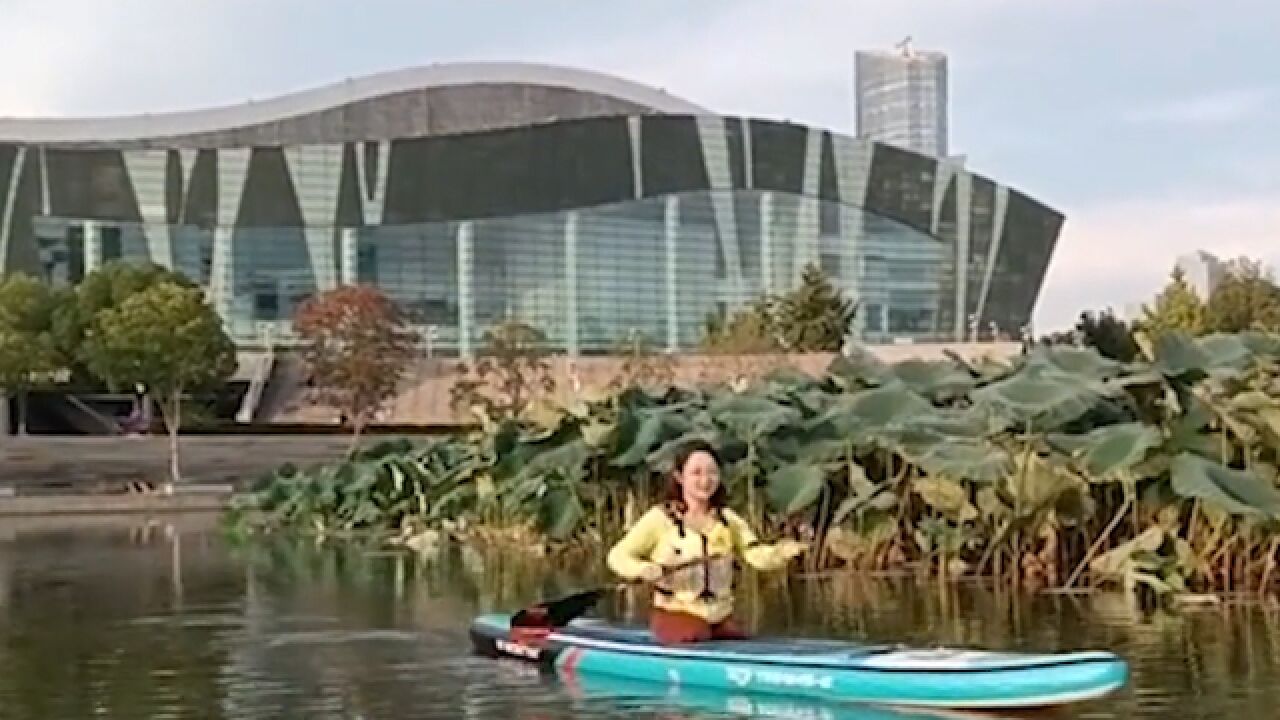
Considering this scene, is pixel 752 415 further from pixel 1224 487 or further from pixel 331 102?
pixel 331 102

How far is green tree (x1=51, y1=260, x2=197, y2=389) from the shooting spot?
6272 cm

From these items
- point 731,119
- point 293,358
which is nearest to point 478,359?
point 293,358

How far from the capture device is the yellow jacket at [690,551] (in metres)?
10.9

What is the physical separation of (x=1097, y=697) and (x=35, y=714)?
5.77 meters

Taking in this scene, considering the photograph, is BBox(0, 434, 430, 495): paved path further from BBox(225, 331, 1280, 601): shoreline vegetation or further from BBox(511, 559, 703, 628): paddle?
BBox(511, 559, 703, 628): paddle

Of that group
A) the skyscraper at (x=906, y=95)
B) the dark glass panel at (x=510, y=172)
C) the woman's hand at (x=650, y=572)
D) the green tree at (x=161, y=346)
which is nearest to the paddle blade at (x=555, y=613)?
the woman's hand at (x=650, y=572)

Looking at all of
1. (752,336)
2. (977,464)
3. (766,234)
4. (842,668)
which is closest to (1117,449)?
(977,464)

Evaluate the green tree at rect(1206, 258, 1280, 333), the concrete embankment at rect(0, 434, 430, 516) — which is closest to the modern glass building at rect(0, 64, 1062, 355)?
the concrete embankment at rect(0, 434, 430, 516)

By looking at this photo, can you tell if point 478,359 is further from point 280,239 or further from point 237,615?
point 237,615

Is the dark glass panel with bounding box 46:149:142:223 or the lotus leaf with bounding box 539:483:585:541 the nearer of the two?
the lotus leaf with bounding box 539:483:585:541

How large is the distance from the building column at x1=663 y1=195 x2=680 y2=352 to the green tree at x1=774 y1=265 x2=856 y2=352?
24.1 metres

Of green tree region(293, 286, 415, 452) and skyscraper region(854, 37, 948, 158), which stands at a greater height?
skyscraper region(854, 37, 948, 158)

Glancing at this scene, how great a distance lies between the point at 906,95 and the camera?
16625 centimetres

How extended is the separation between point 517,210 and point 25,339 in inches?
1405
